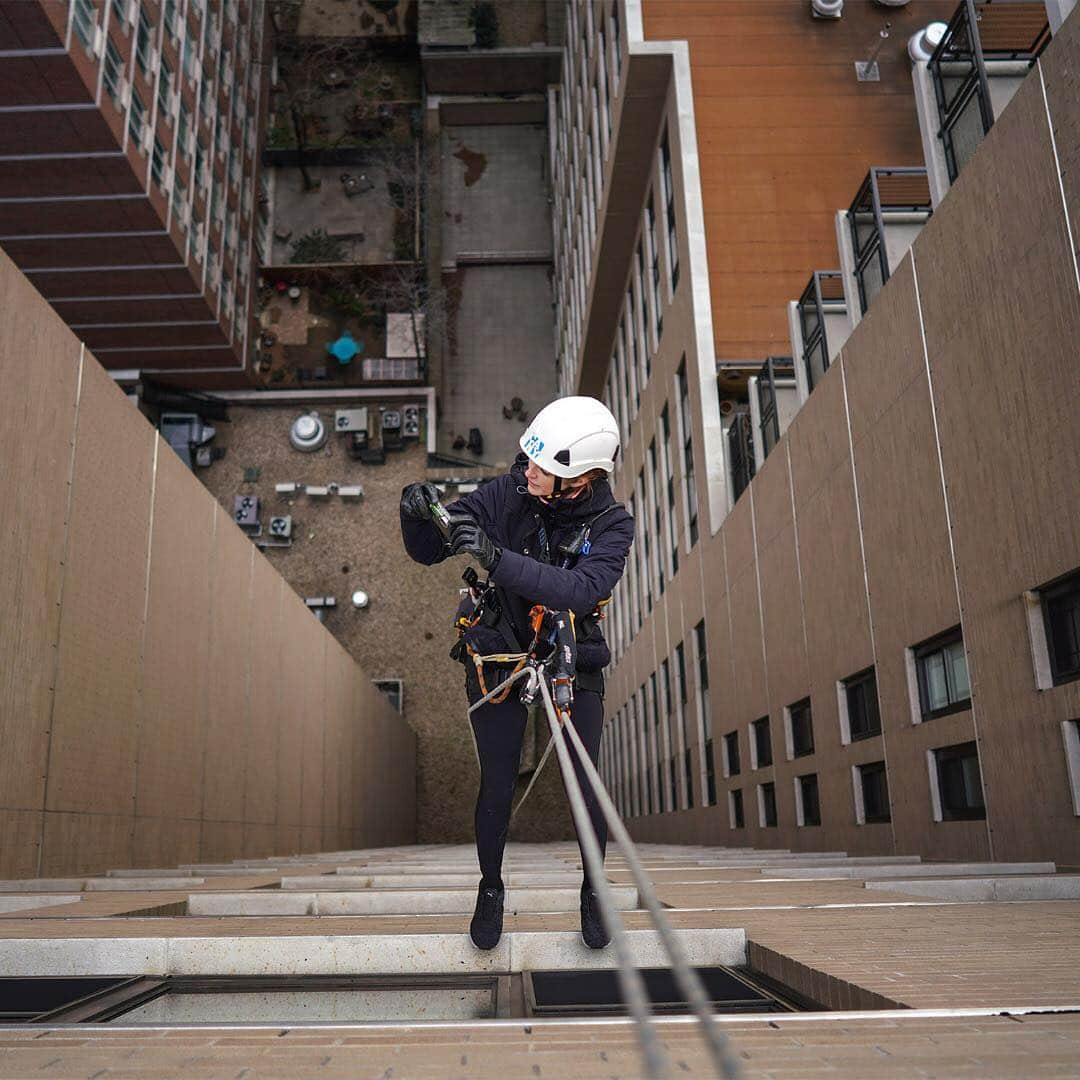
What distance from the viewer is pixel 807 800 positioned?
539 inches

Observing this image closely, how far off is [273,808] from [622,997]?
12.8 meters

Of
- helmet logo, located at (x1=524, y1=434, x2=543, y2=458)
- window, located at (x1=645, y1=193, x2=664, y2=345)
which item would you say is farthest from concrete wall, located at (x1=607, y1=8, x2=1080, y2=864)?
window, located at (x1=645, y1=193, x2=664, y2=345)

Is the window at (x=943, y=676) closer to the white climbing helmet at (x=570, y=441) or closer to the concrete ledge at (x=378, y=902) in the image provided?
the concrete ledge at (x=378, y=902)

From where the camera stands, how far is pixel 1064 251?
6.69 m

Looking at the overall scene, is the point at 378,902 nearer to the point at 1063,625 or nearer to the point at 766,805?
the point at 1063,625

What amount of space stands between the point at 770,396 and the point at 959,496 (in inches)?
282

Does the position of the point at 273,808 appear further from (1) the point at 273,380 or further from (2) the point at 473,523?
(1) the point at 273,380

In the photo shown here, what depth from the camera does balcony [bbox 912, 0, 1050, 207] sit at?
836 cm

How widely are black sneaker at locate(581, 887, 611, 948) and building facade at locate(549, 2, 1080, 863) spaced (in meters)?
4.46

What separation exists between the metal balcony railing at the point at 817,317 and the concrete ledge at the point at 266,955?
10.2 metres

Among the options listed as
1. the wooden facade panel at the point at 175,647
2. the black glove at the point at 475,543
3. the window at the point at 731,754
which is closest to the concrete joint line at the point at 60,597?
the wooden facade panel at the point at 175,647

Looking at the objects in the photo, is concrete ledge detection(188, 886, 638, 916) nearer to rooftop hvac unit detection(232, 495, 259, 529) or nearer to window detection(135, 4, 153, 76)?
window detection(135, 4, 153, 76)

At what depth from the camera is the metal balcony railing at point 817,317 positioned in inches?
506

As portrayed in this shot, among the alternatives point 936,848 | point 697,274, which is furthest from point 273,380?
point 936,848
